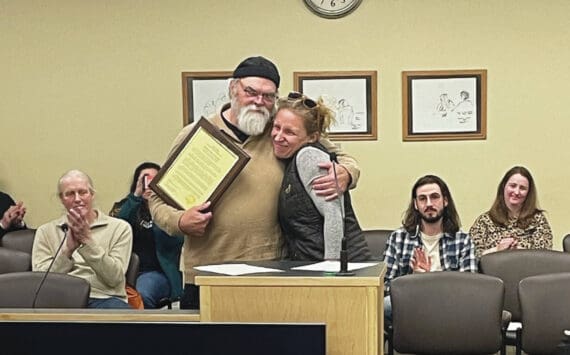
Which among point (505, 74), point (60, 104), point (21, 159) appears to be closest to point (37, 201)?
point (21, 159)

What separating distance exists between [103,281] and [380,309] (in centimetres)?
236

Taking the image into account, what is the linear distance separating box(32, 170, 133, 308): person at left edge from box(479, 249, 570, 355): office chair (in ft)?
5.93

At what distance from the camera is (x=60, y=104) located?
5902 millimetres

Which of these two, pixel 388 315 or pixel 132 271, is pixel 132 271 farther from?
pixel 388 315

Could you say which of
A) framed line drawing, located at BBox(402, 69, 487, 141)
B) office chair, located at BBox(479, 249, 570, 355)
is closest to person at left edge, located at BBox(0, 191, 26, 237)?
framed line drawing, located at BBox(402, 69, 487, 141)

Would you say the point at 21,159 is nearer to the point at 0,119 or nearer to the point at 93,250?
the point at 0,119

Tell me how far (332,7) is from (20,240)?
2426mm

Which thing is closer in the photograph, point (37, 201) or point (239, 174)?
point (239, 174)

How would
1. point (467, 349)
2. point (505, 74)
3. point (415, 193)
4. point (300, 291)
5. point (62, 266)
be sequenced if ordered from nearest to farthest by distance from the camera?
point (300, 291) → point (467, 349) → point (62, 266) → point (415, 193) → point (505, 74)

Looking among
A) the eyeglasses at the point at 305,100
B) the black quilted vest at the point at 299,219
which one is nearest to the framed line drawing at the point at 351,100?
the eyeglasses at the point at 305,100

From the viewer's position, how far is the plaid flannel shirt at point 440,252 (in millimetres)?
4574

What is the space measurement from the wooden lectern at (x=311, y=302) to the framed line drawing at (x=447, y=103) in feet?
12.4

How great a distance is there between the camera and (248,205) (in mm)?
2850

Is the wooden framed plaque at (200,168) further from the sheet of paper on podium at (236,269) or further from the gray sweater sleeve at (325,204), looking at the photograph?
the sheet of paper on podium at (236,269)
